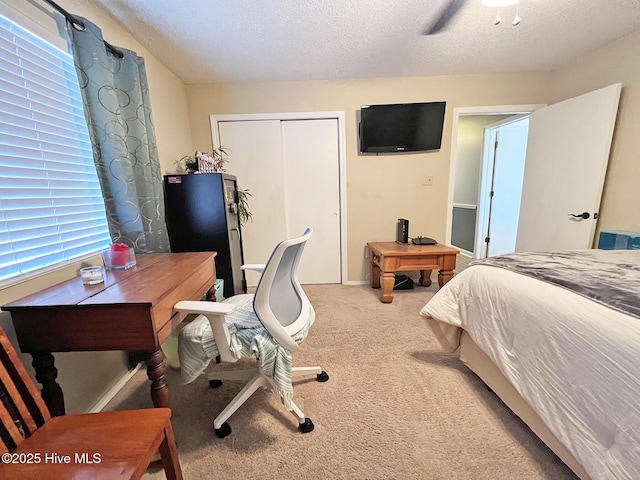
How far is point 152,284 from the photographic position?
110 centimetres

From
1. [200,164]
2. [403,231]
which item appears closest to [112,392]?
[200,164]

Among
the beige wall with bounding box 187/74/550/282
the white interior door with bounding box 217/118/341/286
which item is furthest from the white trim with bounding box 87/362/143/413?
the beige wall with bounding box 187/74/550/282

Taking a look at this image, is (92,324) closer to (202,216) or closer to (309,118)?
(202,216)

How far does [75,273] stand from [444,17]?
9.04 feet

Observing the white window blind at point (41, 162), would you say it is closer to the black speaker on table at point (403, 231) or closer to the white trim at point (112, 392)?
the white trim at point (112, 392)

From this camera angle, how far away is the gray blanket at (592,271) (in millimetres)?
924

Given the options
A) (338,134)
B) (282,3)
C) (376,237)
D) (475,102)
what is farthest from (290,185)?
(475,102)

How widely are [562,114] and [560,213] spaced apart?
3.06ft

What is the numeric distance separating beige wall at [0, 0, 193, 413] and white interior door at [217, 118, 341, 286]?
73cm

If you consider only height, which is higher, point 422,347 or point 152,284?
point 152,284

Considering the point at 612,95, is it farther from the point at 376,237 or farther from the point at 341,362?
the point at 341,362

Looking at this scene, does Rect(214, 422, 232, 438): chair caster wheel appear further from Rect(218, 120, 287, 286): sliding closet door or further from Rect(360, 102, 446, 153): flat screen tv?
Rect(360, 102, 446, 153): flat screen tv

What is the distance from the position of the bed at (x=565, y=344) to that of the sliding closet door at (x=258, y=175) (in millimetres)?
2081

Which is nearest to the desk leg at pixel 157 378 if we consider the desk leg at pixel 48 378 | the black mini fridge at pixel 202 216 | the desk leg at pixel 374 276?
the desk leg at pixel 48 378
